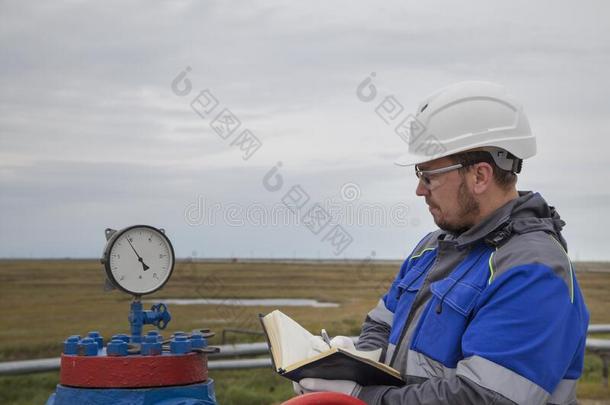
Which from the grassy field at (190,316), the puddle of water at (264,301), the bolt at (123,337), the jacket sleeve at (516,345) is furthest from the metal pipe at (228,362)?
the puddle of water at (264,301)

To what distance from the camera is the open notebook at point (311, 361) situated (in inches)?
115

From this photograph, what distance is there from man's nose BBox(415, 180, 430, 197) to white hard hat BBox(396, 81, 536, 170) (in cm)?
9

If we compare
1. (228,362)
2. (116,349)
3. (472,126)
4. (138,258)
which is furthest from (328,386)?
(228,362)

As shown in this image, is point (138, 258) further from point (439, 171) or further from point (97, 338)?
point (439, 171)

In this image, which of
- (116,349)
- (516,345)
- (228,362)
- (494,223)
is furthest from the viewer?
(228,362)

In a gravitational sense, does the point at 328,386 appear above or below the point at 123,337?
below

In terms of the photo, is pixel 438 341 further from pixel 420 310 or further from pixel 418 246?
pixel 418 246

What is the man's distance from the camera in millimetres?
2836

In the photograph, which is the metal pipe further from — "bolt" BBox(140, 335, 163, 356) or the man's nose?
the man's nose

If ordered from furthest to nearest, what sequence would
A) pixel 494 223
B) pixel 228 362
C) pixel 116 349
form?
1. pixel 228 362
2. pixel 116 349
3. pixel 494 223

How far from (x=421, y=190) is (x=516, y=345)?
764 mm

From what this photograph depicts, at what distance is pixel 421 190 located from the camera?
3303 mm

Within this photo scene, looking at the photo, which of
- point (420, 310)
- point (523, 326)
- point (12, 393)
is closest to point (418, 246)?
point (420, 310)

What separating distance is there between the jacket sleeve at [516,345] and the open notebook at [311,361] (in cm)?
14
